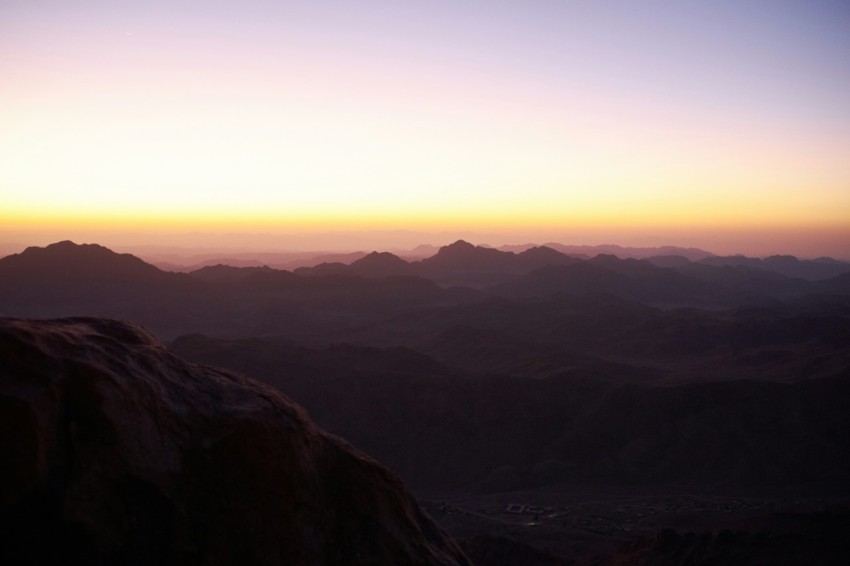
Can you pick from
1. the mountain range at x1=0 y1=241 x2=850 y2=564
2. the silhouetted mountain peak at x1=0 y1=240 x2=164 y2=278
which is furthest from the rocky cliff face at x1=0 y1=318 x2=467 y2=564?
the silhouetted mountain peak at x1=0 y1=240 x2=164 y2=278

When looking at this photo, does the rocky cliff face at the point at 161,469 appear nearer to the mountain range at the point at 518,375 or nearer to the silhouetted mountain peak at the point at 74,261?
the mountain range at the point at 518,375

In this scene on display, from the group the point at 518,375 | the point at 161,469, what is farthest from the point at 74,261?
the point at 161,469

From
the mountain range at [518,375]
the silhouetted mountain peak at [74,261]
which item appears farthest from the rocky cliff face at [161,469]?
the silhouetted mountain peak at [74,261]

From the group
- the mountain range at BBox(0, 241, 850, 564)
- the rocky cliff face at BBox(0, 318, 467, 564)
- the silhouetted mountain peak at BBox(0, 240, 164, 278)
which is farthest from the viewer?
the silhouetted mountain peak at BBox(0, 240, 164, 278)

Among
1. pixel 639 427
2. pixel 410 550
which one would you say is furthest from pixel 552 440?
pixel 410 550

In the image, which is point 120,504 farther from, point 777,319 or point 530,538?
point 777,319

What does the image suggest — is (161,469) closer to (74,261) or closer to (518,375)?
(518,375)

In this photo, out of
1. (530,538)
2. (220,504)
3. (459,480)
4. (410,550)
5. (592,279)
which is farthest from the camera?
(592,279)

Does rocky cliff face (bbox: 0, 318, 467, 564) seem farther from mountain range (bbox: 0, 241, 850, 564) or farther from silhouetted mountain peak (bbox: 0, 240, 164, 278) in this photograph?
silhouetted mountain peak (bbox: 0, 240, 164, 278)
